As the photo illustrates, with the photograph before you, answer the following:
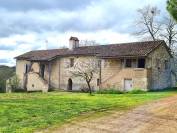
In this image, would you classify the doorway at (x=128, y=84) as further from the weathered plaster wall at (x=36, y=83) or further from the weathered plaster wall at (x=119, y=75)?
the weathered plaster wall at (x=36, y=83)

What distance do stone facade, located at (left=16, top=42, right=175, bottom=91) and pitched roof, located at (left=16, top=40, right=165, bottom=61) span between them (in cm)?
74

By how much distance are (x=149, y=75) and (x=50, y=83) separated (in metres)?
18.9

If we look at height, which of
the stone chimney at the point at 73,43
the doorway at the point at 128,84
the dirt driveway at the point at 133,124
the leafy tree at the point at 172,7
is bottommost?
the dirt driveway at the point at 133,124

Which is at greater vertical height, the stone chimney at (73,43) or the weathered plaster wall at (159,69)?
the stone chimney at (73,43)

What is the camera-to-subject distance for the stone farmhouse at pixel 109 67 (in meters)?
44.7

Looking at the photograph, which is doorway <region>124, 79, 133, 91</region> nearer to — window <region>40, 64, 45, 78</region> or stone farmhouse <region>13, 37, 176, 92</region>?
stone farmhouse <region>13, 37, 176, 92</region>

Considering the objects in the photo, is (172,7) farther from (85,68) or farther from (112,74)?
(85,68)

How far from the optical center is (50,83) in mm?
57625

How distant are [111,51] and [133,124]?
1274 inches

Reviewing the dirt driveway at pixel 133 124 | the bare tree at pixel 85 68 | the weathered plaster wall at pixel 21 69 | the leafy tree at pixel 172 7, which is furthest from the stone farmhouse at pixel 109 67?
the dirt driveway at pixel 133 124

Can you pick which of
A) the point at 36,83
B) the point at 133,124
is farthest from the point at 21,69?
the point at 133,124

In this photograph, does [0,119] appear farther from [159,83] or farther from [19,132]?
[159,83]

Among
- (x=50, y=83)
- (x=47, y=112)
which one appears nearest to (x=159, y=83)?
(x=50, y=83)

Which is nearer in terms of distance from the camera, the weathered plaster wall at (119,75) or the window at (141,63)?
the weathered plaster wall at (119,75)
